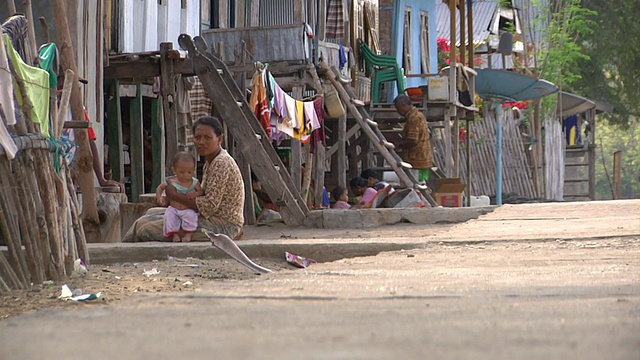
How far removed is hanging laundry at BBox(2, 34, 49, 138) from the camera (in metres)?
5.77

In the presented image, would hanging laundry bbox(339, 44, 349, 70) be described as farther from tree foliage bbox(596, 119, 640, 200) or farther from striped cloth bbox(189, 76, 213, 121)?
tree foliage bbox(596, 119, 640, 200)

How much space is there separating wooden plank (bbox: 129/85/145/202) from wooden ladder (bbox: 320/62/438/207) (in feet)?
8.74

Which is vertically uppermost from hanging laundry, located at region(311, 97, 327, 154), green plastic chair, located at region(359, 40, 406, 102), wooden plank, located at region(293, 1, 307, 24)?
→ wooden plank, located at region(293, 1, 307, 24)

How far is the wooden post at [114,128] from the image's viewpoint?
1359cm

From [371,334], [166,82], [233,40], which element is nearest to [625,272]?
[371,334]

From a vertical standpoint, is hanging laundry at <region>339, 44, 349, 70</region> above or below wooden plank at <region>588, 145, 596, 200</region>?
above

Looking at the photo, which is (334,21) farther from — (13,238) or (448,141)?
(13,238)

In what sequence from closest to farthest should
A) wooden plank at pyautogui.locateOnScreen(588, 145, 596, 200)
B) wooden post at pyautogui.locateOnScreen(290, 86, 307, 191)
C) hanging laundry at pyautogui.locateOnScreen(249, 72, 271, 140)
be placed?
hanging laundry at pyautogui.locateOnScreen(249, 72, 271, 140)
wooden post at pyautogui.locateOnScreen(290, 86, 307, 191)
wooden plank at pyautogui.locateOnScreen(588, 145, 596, 200)

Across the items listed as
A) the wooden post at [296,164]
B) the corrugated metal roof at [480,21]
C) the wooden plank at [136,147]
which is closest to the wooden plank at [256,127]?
the wooden post at [296,164]

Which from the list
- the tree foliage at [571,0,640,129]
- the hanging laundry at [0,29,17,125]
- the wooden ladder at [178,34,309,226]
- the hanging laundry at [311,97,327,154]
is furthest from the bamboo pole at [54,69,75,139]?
the tree foliage at [571,0,640,129]

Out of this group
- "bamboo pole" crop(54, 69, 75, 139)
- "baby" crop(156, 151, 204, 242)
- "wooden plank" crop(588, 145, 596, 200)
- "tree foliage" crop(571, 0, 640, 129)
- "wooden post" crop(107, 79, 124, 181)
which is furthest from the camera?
"tree foliage" crop(571, 0, 640, 129)

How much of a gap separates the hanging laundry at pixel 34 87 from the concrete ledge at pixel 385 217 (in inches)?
237

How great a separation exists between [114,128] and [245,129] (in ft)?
9.95

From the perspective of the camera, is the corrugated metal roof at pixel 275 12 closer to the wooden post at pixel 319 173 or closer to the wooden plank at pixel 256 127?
the wooden post at pixel 319 173
